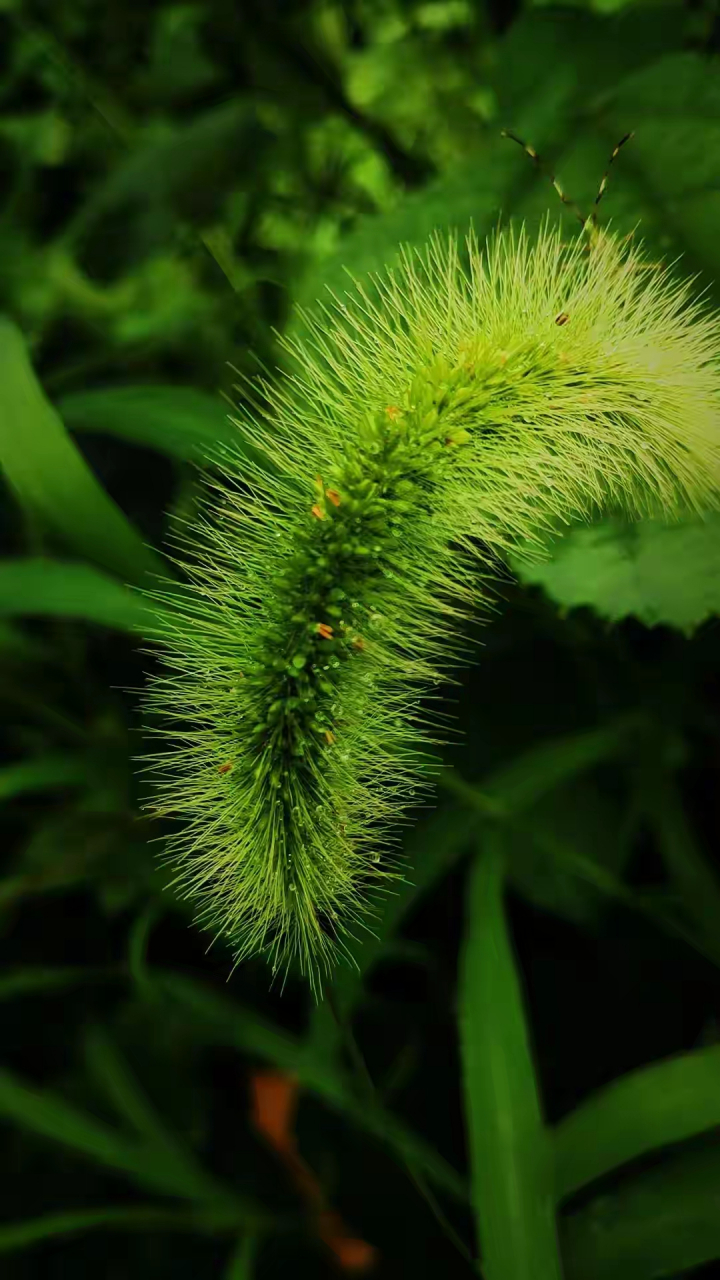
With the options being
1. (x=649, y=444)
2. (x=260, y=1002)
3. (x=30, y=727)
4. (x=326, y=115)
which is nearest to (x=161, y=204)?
(x=326, y=115)

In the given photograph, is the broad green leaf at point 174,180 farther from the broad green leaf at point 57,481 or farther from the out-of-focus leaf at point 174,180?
the broad green leaf at point 57,481

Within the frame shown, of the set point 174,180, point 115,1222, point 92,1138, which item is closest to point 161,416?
point 174,180

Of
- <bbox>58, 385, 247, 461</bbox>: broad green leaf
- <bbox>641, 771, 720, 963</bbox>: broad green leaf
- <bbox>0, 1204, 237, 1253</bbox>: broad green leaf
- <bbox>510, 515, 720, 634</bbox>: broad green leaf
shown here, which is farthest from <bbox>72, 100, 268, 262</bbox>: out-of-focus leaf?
<bbox>0, 1204, 237, 1253</bbox>: broad green leaf

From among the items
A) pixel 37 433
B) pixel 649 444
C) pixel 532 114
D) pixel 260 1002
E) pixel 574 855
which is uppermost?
pixel 532 114

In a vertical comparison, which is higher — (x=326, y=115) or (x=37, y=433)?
(x=326, y=115)

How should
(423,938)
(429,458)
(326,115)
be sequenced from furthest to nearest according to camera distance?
(326,115)
(423,938)
(429,458)

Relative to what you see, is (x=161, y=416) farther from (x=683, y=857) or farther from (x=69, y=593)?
(x=683, y=857)

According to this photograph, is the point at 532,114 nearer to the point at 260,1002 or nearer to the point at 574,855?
the point at 574,855
